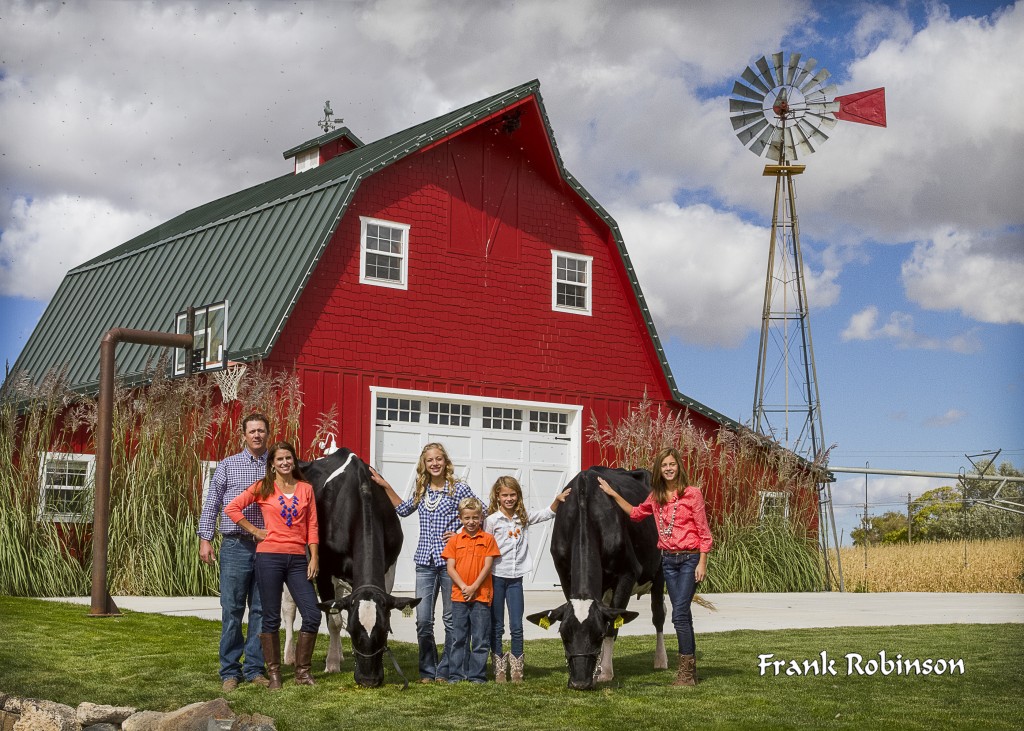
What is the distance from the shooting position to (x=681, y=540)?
297 inches

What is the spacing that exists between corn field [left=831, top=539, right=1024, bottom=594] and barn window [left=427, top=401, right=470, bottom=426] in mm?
6318

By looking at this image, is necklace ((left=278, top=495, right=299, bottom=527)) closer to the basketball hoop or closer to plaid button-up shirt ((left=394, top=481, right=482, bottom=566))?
plaid button-up shirt ((left=394, top=481, right=482, bottom=566))

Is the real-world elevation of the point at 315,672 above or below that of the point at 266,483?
below

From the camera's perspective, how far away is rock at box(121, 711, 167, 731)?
6297 millimetres

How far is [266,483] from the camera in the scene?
7.36m

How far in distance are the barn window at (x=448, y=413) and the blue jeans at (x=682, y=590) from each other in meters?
9.34

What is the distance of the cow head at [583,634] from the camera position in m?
7.22

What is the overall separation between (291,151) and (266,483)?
20.2m

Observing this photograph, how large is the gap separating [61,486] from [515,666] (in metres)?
7.67

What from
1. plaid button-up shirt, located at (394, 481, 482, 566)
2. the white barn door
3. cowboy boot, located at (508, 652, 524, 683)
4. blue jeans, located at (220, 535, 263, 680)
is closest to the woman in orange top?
blue jeans, located at (220, 535, 263, 680)

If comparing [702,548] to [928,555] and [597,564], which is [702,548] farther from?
[928,555]

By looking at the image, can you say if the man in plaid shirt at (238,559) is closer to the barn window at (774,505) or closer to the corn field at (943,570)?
the barn window at (774,505)

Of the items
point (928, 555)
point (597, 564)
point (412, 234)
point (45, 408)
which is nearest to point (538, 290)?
point (412, 234)

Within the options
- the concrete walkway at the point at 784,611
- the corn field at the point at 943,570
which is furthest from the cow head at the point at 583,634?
the corn field at the point at 943,570
